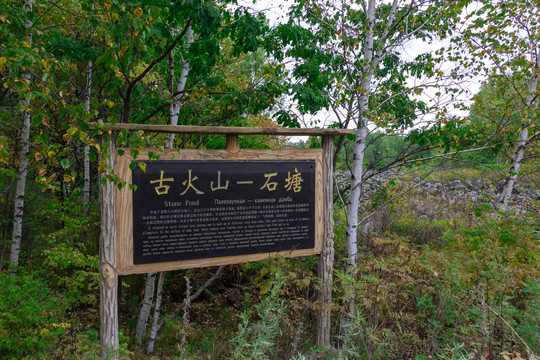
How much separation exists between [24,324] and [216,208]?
2745 millimetres

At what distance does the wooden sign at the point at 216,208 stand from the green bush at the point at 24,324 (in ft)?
5.79

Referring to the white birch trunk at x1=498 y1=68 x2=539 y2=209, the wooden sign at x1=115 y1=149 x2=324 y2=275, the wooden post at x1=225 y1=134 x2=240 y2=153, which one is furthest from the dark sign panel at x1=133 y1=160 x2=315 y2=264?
the white birch trunk at x1=498 y1=68 x2=539 y2=209

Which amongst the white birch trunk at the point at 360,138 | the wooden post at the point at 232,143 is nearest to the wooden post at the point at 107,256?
the wooden post at the point at 232,143

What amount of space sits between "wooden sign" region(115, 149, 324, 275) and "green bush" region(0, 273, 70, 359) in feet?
5.79

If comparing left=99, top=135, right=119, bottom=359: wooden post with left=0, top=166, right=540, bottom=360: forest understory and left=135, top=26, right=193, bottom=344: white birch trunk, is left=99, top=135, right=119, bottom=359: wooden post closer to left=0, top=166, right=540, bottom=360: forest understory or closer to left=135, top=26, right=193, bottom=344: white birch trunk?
left=0, top=166, right=540, bottom=360: forest understory

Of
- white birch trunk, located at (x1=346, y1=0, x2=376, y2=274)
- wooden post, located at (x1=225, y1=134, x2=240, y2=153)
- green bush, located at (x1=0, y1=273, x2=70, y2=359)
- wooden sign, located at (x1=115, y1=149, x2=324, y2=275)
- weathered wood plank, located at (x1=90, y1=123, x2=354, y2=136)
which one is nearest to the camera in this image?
weathered wood plank, located at (x1=90, y1=123, x2=354, y2=136)

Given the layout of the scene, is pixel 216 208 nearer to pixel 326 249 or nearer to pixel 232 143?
pixel 232 143

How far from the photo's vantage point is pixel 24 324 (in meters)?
3.60

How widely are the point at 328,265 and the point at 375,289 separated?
1.76 feet

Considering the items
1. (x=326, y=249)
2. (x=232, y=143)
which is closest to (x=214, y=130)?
(x=232, y=143)

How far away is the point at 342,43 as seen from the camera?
4355 mm

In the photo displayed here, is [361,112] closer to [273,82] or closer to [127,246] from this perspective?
[273,82]

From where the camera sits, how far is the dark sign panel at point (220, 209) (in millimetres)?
2729

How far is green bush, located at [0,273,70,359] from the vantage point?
3.41 meters
